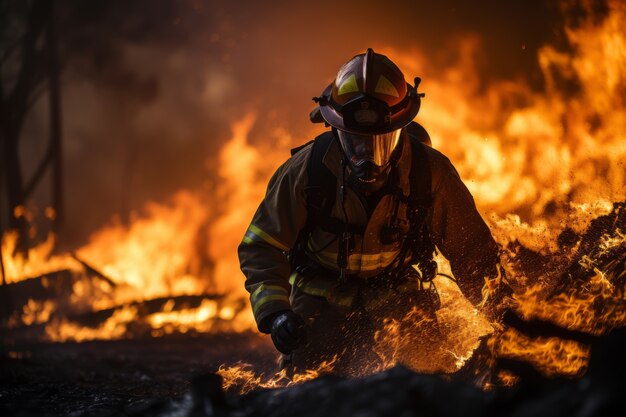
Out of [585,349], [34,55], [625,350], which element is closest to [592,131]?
[585,349]

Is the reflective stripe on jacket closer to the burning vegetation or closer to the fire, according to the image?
the fire

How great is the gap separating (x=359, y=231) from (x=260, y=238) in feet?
1.67

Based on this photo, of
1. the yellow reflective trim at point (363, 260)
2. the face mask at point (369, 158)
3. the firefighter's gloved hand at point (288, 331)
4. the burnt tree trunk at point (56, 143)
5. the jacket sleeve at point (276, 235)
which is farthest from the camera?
the burnt tree trunk at point (56, 143)

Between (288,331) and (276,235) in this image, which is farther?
(276,235)

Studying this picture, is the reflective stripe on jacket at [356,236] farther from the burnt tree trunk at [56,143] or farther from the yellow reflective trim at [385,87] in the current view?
the burnt tree trunk at [56,143]

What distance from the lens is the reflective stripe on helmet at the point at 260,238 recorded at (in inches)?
143

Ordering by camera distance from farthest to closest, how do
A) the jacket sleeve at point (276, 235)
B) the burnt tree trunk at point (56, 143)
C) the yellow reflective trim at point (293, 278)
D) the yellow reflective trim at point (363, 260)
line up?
the burnt tree trunk at point (56, 143), the yellow reflective trim at point (293, 278), the yellow reflective trim at point (363, 260), the jacket sleeve at point (276, 235)

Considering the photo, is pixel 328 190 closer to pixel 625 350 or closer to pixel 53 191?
pixel 625 350

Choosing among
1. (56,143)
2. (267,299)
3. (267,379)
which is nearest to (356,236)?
(267,299)

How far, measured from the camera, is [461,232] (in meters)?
3.79

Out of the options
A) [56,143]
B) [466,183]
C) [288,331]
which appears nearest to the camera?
[288,331]

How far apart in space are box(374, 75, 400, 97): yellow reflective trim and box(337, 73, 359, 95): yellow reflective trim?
0.11m

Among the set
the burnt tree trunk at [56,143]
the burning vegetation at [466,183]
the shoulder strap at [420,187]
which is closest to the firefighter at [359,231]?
the shoulder strap at [420,187]

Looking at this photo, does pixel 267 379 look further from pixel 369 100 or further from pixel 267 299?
pixel 369 100
